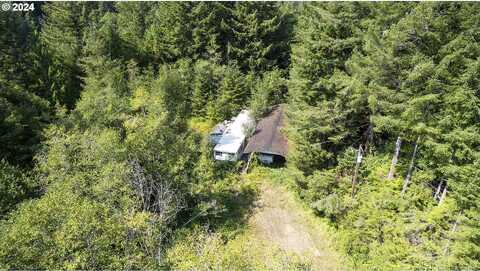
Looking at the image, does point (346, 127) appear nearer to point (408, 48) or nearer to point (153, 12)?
point (408, 48)

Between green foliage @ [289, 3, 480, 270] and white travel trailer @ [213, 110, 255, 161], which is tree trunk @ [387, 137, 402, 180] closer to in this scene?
green foliage @ [289, 3, 480, 270]

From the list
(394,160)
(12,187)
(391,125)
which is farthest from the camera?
(394,160)

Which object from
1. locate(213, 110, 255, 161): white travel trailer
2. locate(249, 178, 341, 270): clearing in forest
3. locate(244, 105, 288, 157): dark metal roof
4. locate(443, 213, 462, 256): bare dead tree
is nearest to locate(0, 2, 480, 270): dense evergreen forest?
locate(443, 213, 462, 256): bare dead tree

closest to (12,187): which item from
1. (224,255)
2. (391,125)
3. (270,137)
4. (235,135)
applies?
(224,255)

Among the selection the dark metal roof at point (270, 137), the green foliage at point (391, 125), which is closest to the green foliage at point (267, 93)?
the dark metal roof at point (270, 137)

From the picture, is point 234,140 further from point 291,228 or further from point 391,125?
point 391,125
